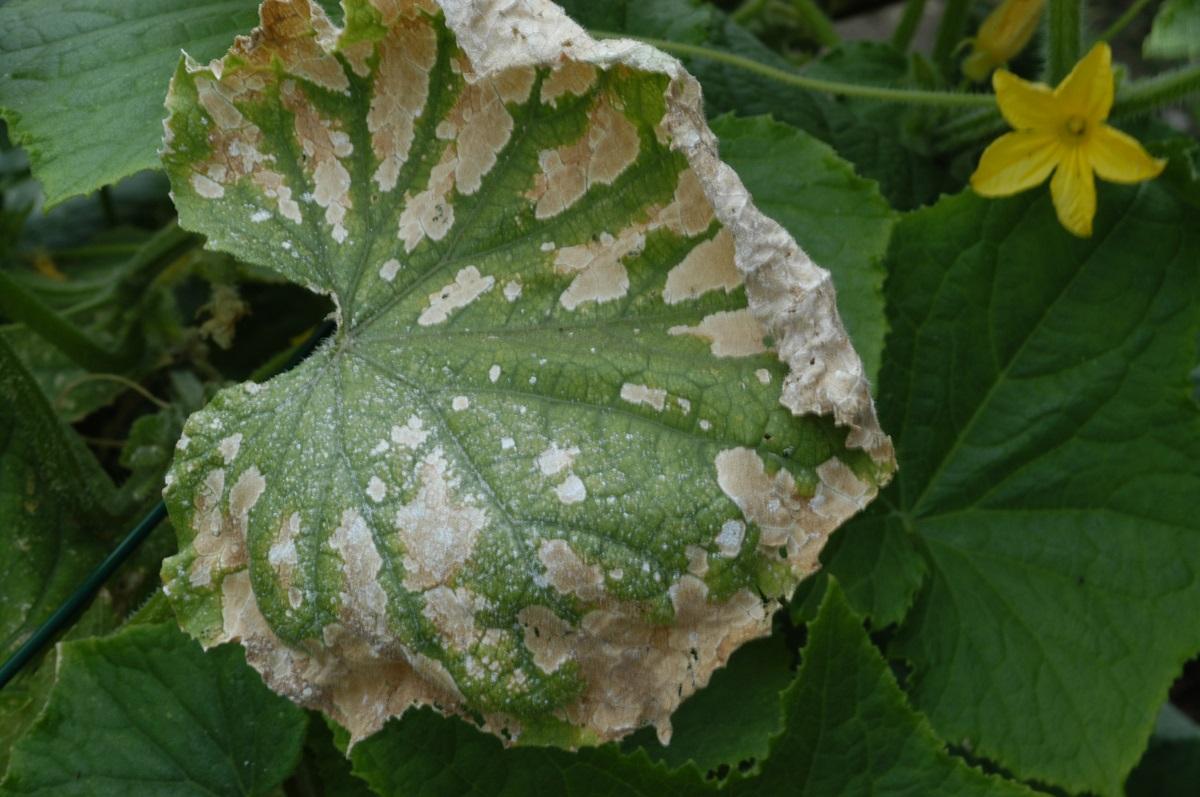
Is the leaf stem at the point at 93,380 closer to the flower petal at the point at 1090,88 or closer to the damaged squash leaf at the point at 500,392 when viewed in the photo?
the damaged squash leaf at the point at 500,392

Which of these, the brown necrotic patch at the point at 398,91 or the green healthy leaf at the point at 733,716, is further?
the green healthy leaf at the point at 733,716

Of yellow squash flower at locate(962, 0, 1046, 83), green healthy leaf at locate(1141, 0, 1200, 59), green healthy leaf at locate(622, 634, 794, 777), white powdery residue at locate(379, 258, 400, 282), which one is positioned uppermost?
green healthy leaf at locate(1141, 0, 1200, 59)

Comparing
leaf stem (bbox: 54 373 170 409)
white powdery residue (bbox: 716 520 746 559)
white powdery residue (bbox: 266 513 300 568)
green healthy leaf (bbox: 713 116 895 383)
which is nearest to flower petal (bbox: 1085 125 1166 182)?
green healthy leaf (bbox: 713 116 895 383)

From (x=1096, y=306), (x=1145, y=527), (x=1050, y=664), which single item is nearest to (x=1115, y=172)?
(x=1096, y=306)

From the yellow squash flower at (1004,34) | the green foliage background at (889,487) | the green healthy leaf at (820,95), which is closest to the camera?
the green foliage background at (889,487)

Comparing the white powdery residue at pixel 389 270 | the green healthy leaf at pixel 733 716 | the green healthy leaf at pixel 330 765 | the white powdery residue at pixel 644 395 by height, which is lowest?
the green healthy leaf at pixel 330 765

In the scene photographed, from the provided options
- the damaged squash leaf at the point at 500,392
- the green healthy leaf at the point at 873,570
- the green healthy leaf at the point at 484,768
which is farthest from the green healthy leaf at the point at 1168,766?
the damaged squash leaf at the point at 500,392

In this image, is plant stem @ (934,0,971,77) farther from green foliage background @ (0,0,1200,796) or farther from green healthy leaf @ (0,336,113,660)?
green healthy leaf @ (0,336,113,660)
